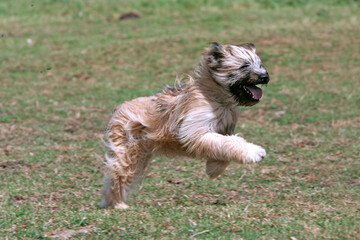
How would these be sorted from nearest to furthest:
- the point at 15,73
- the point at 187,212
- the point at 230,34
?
1. the point at 187,212
2. the point at 15,73
3. the point at 230,34

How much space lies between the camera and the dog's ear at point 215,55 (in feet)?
19.8

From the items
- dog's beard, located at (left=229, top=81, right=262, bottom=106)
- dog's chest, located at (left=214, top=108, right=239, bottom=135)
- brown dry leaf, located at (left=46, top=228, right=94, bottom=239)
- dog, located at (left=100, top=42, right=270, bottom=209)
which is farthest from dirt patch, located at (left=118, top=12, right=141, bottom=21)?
brown dry leaf, located at (left=46, top=228, right=94, bottom=239)

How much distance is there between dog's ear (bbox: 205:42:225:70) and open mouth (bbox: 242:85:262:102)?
1.18 ft

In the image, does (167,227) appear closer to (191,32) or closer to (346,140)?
(346,140)

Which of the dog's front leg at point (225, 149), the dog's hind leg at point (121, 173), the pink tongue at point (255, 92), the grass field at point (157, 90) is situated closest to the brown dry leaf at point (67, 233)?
the grass field at point (157, 90)

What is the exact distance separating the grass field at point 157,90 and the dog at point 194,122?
0.44 meters

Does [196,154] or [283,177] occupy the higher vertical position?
[196,154]

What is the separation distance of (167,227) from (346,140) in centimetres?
509

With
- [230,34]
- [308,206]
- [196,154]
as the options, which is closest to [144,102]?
[196,154]

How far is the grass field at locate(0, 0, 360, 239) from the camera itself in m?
5.56

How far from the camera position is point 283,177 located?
7785 mm

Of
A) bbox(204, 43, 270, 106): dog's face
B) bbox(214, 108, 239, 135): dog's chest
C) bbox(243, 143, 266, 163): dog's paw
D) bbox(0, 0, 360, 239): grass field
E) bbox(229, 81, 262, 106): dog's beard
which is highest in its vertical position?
bbox(204, 43, 270, 106): dog's face

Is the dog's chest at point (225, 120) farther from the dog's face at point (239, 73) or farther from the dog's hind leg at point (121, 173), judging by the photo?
the dog's hind leg at point (121, 173)

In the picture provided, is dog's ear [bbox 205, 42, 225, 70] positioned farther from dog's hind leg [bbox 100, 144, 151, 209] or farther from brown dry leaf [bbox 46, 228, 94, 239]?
brown dry leaf [bbox 46, 228, 94, 239]
